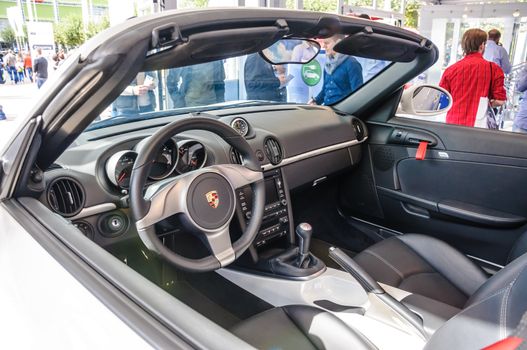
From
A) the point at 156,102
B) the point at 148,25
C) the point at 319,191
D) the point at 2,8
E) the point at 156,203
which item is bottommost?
the point at 319,191

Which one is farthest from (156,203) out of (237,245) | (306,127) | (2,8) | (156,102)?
(2,8)

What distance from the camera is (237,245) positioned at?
154 centimetres

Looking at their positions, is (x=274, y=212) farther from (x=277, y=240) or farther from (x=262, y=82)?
(x=262, y=82)

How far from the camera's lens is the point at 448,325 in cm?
87

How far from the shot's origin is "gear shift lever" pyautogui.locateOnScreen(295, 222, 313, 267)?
190cm

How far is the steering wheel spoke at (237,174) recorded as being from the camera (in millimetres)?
1536

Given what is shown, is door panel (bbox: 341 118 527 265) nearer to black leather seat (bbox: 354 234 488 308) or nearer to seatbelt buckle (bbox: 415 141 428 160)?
seatbelt buckle (bbox: 415 141 428 160)

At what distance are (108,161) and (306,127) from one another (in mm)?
1233

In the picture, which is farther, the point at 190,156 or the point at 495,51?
the point at 495,51

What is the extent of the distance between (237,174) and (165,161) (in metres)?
0.31

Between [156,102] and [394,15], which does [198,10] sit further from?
[394,15]

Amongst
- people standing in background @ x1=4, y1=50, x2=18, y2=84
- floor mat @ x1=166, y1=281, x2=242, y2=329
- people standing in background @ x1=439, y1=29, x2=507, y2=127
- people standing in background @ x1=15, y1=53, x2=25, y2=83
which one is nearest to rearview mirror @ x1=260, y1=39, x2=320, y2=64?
floor mat @ x1=166, y1=281, x2=242, y2=329

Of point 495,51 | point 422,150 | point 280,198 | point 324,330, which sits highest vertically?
point 495,51

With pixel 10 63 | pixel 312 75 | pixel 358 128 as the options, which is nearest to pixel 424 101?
pixel 358 128
